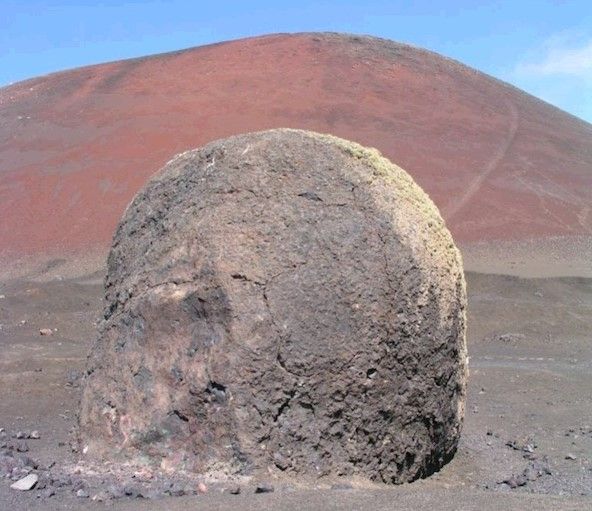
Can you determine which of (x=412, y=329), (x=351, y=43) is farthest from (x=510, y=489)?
(x=351, y=43)

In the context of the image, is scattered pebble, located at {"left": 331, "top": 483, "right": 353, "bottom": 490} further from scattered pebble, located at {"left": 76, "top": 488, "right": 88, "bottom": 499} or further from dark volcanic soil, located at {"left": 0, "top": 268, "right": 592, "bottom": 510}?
scattered pebble, located at {"left": 76, "top": 488, "right": 88, "bottom": 499}

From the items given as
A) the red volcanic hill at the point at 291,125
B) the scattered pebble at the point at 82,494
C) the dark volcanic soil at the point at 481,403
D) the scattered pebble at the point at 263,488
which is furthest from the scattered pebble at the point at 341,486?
the red volcanic hill at the point at 291,125

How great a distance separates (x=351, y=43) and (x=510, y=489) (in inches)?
1104

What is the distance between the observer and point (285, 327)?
4.73 meters

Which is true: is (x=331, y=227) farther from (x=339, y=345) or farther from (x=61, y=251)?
(x=61, y=251)

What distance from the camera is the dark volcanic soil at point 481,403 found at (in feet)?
14.0

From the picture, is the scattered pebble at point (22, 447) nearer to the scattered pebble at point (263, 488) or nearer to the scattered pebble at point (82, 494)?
the scattered pebble at point (82, 494)

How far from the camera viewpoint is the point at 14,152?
23.6 metres

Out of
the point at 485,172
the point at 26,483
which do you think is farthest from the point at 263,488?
the point at 485,172

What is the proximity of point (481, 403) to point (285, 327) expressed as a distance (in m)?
3.61

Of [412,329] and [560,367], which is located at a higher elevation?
[412,329]

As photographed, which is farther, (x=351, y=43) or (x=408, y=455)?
(x=351, y=43)

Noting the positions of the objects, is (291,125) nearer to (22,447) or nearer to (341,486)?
(22,447)

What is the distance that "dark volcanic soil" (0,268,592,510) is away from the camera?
4.25 meters
